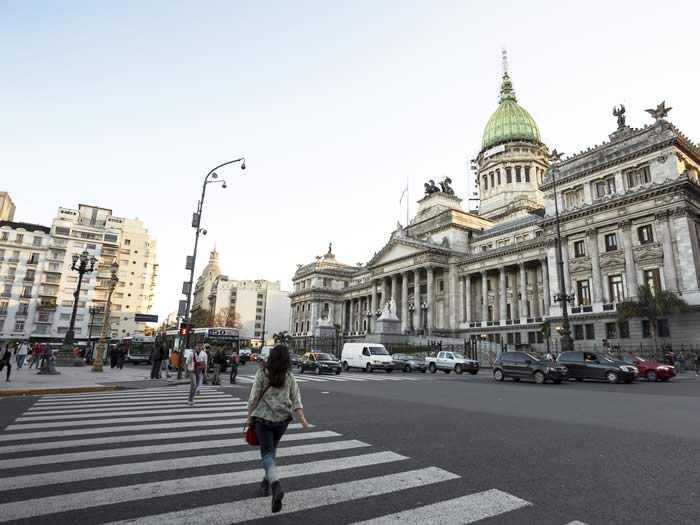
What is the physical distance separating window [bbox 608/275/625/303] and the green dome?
4516 centimetres

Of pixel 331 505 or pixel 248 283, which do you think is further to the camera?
pixel 248 283

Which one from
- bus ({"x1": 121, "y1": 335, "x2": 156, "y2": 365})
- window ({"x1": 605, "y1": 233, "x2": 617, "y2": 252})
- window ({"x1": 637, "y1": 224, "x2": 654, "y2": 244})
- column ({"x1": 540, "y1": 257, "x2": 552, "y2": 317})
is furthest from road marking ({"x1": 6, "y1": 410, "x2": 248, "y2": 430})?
column ({"x1": 540, "y1": 257, "x2": 552, "y2": 317})

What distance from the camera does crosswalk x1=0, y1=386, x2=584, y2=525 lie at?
4031 mm

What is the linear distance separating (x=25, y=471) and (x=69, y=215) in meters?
84.1

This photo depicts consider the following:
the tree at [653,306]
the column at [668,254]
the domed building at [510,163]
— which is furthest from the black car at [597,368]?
the domed building at [510,163]

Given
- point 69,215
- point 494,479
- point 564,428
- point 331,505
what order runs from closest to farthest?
point 331,505 < point 494,479 < point 564,428 < point 69,215

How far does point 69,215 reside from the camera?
75.1 metres

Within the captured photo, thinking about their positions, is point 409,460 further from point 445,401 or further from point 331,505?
point 445,401

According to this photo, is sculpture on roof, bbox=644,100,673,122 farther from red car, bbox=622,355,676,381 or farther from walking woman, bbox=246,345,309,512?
walking woman, bbox=246,345,309,512

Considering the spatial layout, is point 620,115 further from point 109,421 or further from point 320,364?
point 109,421

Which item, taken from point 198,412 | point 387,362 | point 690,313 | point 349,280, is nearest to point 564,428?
point 198,412

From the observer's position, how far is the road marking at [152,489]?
4.12 m

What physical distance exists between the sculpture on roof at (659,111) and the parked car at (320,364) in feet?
111

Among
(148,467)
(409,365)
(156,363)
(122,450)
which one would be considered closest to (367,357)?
(409,365)
